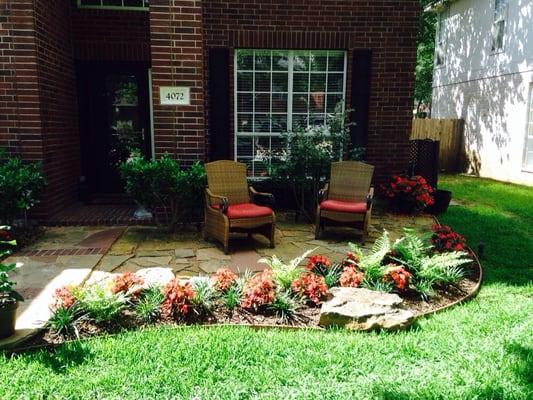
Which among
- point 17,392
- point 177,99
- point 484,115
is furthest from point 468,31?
point 17,392

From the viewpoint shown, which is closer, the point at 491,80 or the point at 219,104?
the point at 219,104

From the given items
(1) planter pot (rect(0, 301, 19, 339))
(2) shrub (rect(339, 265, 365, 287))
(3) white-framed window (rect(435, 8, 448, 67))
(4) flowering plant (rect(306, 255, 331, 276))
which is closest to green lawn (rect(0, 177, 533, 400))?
(1) planter pot (rect(0, 301, 19, 339))

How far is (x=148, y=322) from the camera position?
11.0ft

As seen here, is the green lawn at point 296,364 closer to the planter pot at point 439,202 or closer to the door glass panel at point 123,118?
the planter pot at point 439,202

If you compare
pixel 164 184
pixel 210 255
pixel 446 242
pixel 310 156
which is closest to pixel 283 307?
pixel 210 255

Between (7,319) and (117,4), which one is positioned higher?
(117,4)

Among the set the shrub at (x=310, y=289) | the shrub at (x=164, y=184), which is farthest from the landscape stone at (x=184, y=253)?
the shrub at (x=310, y=289)

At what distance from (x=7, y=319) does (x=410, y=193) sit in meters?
5.73

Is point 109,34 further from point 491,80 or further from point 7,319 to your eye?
point 491,80

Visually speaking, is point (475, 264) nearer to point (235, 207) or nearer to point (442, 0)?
point (235, 207)

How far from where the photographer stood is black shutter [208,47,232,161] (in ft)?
23.3

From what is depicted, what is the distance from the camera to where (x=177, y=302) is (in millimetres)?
3402

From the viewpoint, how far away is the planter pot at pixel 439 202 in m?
7.37

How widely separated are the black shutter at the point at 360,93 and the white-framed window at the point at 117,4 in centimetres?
341
